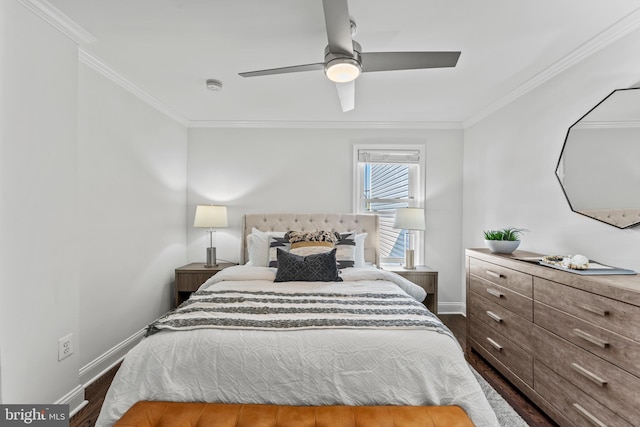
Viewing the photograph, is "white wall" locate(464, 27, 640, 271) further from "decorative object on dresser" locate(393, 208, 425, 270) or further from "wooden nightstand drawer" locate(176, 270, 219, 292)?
"wooden nightstand drawer" locate(176, 270, 219, 292)

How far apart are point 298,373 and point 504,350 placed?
1774 mm

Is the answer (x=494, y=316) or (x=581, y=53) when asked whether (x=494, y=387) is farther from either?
(x=581, y=53)

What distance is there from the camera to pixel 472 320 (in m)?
2.77

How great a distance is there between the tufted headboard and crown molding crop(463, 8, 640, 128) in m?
1.90

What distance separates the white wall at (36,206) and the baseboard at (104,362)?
1.06 ft

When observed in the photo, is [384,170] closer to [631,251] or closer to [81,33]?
[631,251]

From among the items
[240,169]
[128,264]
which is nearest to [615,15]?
[240,169]

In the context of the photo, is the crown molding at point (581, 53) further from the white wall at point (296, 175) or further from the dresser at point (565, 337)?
the dresser at point (565, 337)

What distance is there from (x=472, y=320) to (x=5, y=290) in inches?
133

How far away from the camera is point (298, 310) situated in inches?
72.1

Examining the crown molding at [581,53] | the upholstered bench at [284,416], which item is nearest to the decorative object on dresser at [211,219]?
the upholstered bench at [284,416]

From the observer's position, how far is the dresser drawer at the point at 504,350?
2.07 m

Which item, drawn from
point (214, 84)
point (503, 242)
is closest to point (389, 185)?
point (503, 242)

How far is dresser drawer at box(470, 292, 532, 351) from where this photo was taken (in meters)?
2.10
